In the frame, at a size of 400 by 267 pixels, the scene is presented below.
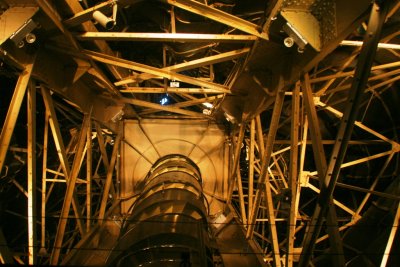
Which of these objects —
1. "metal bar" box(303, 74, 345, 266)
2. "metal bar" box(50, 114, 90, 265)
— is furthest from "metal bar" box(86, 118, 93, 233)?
"metal bar" box(303, 74, 345, 266)

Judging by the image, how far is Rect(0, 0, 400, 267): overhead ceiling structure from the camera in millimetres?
4566

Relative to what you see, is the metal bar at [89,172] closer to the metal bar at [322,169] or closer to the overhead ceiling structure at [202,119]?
the overhead ceiling structure at [202,119]

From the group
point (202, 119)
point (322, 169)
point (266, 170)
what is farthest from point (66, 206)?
point (202, 119)

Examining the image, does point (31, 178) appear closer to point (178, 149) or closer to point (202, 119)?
point (178, 149)

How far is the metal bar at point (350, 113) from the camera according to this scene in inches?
132

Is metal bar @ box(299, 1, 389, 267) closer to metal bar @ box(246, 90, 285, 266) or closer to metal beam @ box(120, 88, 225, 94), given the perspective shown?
metal bar @ box(246, 90, 285, 266)

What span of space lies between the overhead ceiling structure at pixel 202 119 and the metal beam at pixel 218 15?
0.9 inches

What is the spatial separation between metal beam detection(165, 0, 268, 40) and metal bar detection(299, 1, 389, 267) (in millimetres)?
1990

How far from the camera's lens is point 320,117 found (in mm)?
9711

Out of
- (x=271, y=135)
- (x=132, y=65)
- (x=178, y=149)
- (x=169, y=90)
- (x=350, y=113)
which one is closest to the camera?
(x=350, y=113)

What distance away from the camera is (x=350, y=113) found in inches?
144

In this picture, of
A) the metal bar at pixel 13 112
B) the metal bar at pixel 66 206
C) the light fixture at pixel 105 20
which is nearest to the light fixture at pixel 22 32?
the metal bar at pixel 13 112

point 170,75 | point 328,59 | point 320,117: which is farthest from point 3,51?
point 320,117

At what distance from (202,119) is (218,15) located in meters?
6.46
